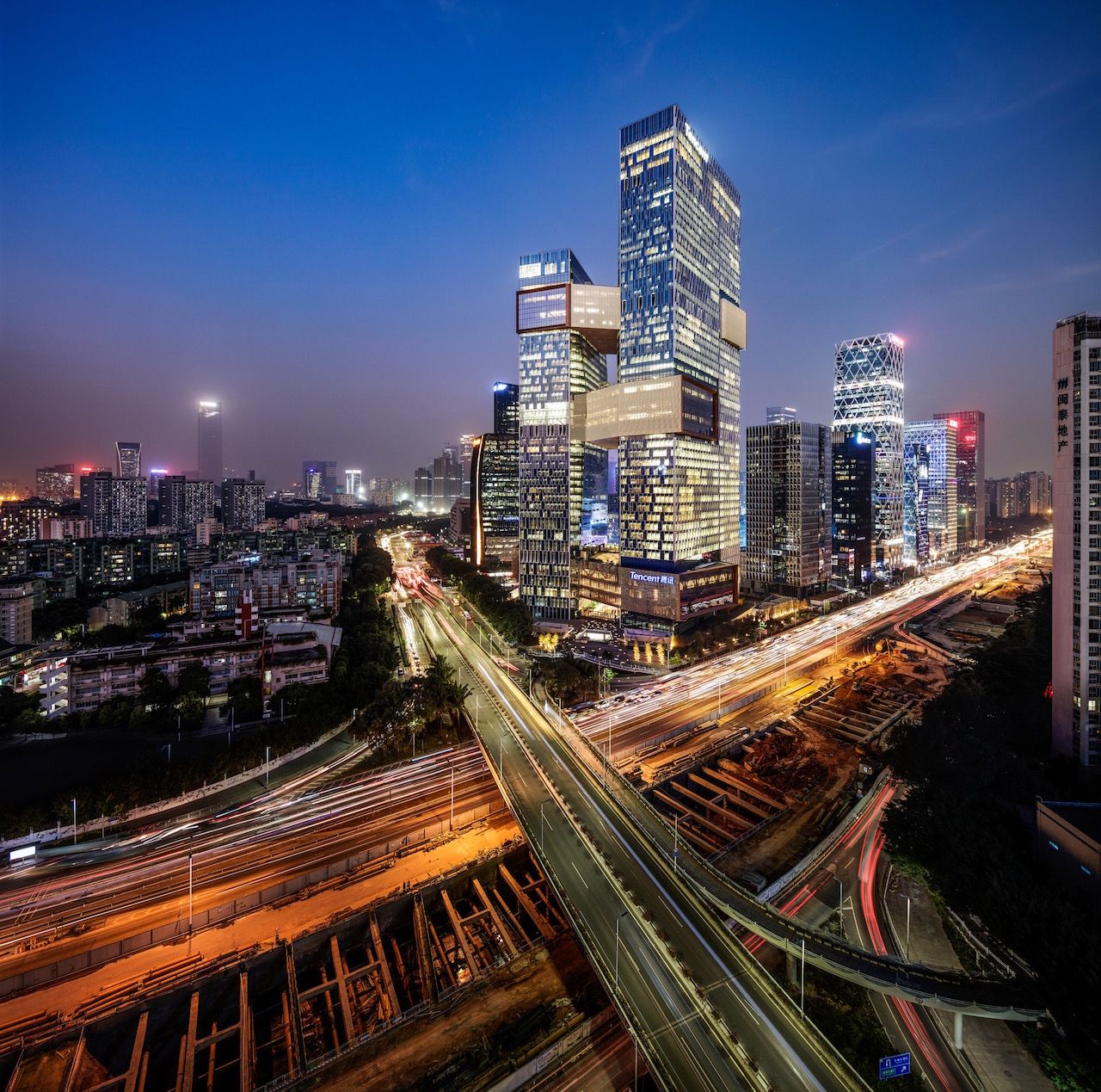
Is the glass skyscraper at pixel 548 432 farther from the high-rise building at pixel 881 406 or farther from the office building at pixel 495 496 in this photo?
the high-rise building at pixel 881 406

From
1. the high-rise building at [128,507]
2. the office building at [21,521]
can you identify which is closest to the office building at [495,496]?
the office building at [21,521]

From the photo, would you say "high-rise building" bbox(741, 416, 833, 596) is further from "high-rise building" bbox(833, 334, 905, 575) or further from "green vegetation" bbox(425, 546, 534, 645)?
"green vegetation" bbox(425, 546, 534, 645)

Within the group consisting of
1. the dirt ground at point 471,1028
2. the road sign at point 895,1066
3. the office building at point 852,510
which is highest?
the office building at point 852,510

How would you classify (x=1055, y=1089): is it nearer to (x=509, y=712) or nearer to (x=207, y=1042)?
(x=207, y=1042)

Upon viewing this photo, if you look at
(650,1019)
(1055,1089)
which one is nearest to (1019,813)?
(1055,1089)

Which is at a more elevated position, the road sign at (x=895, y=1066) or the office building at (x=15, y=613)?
the office building at (x=15, y=613)

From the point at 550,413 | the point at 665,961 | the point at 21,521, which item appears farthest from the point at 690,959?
the point at 21,521
